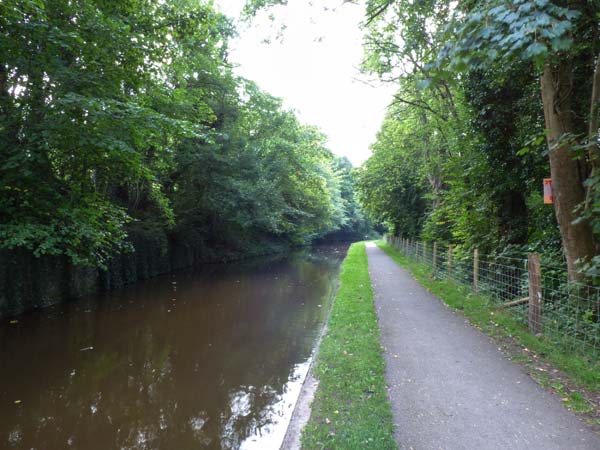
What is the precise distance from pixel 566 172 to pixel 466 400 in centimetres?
372

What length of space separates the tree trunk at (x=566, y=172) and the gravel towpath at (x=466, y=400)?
1.96 metres

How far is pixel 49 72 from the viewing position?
7582 mm

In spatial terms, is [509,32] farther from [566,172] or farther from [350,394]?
[350,394]

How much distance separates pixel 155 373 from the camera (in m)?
6.12

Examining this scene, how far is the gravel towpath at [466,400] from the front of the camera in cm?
321

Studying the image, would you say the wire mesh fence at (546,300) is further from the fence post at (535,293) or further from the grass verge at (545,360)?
the grass verge at (545,360)

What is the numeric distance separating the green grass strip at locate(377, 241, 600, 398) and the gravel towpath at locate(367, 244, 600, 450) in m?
A: 0.38

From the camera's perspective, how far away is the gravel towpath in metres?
3.21

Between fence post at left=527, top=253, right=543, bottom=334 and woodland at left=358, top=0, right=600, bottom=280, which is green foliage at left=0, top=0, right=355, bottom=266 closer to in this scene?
woodland at left=358, top=0, right=600, bottom=280

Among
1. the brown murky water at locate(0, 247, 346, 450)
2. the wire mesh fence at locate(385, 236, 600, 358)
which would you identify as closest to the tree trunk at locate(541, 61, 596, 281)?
the wire mesh fence at locate(385, 236, 600, 358)

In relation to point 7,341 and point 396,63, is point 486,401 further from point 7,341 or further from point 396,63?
point 396,63

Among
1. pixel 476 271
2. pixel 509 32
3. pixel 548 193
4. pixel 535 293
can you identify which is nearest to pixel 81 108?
pixel 509 32

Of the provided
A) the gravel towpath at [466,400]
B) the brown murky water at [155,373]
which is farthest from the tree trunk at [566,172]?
the brown murky water at [155,373]

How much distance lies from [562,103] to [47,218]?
10758 mm
